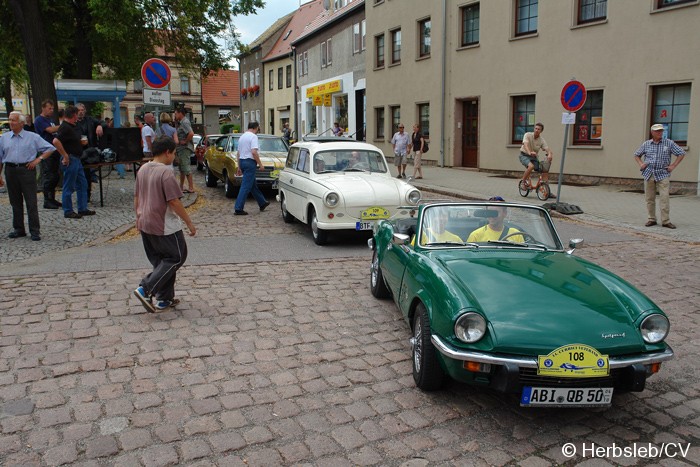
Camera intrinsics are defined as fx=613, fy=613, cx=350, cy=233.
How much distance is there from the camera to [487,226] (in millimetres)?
5172

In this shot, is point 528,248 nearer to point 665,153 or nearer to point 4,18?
point 665,153

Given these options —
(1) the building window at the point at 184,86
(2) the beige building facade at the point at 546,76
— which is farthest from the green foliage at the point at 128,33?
(1) the building window at the point at 184,86

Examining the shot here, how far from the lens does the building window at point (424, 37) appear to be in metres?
25.6

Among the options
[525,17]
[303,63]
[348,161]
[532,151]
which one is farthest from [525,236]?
[303,63]

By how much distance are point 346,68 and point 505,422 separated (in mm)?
33260

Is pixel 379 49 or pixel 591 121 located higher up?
pixel 379 49

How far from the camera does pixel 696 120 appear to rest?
15164 mm

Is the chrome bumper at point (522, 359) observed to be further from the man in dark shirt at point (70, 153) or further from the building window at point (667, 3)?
the building window at point (667, 3)

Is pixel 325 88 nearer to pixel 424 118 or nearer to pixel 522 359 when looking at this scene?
pixel 424 118

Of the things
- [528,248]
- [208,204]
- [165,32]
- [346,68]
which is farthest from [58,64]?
[528,248]

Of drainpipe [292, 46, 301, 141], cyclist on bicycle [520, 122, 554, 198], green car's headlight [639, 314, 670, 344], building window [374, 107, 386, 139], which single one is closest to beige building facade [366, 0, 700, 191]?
cyclist on bicycle [520, 122, 554, 198]

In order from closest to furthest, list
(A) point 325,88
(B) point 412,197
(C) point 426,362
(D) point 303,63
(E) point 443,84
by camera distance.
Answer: (C) point 426,362, (B) point 412,197, (E) point 443,84, (A) point 325,88, (D) point 303,63

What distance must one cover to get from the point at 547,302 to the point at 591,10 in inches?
656

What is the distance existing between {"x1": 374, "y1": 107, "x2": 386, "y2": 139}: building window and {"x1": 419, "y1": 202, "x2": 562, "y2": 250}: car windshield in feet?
84.2
